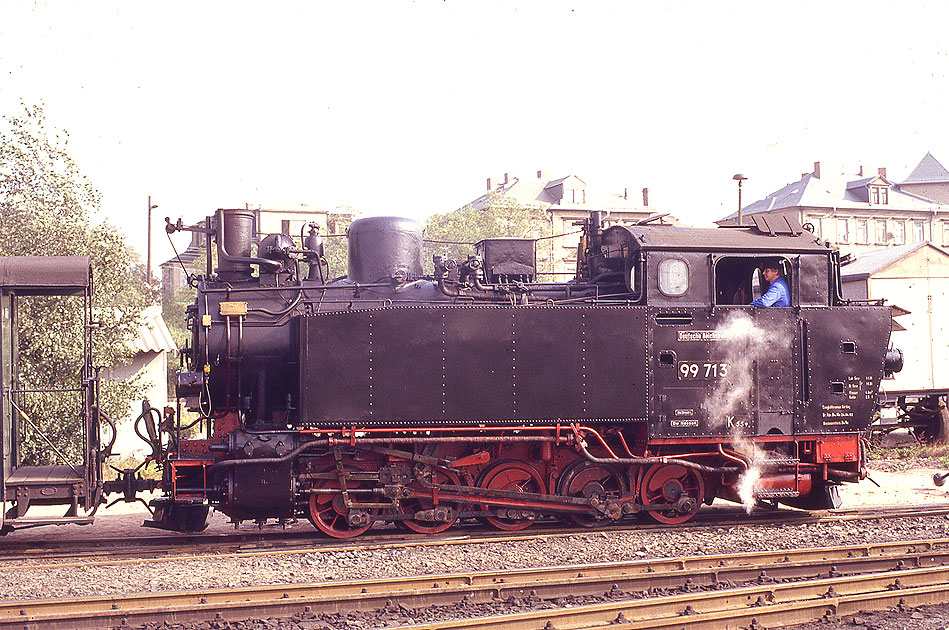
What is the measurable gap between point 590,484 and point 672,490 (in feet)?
3.28

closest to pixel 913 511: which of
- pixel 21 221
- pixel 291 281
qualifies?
pixel 291 281

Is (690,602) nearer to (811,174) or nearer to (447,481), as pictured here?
(447,481)

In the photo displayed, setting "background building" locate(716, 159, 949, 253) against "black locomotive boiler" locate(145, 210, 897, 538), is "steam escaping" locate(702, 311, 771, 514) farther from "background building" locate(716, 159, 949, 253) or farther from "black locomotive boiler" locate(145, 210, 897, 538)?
"background building" locate(716, 159, 949, 253)

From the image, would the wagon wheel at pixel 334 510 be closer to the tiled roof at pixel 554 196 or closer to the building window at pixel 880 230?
the tiled roof at pixel 554 196

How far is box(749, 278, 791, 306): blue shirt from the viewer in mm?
9391

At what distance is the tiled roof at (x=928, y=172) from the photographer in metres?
64.0

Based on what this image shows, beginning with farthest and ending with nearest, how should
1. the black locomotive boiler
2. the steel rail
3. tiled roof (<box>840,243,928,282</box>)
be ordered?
tiled roof (<box>840,243,928,282</box>) → the black locomotive boiler → the steel rail

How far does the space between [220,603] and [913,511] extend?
8.41m

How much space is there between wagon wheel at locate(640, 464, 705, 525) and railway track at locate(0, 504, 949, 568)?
0.53ft

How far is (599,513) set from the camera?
9234mm

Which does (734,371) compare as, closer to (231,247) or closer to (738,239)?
(738,239)

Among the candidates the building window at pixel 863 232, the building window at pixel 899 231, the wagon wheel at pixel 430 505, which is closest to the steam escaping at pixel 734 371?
the wagon wheel at pixel 430 505

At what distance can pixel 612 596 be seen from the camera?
22.4 ft

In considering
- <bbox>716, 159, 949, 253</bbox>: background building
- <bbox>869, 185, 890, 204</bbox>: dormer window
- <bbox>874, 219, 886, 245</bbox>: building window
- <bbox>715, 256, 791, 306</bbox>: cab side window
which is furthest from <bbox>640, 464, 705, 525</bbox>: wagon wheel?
<bbox>869, 185, 890, 204</bbox>: dormer window
